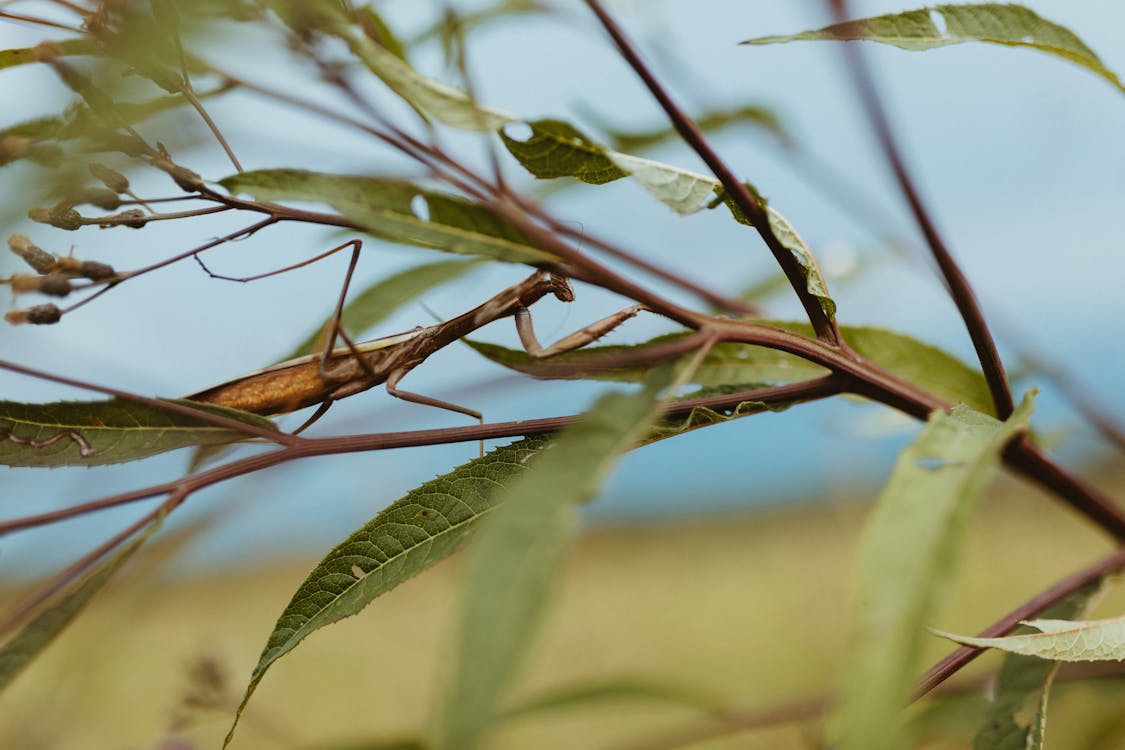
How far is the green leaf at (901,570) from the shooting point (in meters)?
0.22

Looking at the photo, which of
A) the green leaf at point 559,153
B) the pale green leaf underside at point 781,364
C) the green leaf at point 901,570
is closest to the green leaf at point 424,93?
the green leaf at point 559,153

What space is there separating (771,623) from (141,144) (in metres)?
1.34

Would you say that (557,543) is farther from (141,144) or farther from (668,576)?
(668,576)

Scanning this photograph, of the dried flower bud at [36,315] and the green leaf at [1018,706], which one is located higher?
the dried flower bud at [36,315]

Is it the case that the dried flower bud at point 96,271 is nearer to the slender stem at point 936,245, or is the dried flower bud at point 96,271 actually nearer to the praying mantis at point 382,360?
the praying mantis at point 382,360

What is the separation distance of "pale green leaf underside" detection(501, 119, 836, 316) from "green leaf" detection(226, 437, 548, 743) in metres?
0.12

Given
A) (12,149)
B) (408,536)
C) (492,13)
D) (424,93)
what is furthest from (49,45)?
(492,13)

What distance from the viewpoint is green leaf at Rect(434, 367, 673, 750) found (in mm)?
214

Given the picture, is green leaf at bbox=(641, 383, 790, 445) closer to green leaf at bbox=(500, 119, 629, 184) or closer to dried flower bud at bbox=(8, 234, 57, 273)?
green leaf at bbox=(500, 119, 629, 184)

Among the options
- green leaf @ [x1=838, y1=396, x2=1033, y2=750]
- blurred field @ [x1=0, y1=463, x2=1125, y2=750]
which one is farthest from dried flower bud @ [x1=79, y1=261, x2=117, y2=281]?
blurred field @ [x1=0, y1=463, x2=1125, y2=750]

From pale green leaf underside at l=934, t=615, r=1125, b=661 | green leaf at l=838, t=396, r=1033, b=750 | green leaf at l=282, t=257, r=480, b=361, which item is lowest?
pale green leaf underside at l=934, t=615, r=1125, b=661

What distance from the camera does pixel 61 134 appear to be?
1.23 feet

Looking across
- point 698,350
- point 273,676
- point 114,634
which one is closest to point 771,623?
point 273,676

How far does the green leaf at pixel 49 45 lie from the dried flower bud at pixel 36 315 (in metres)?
0.12
